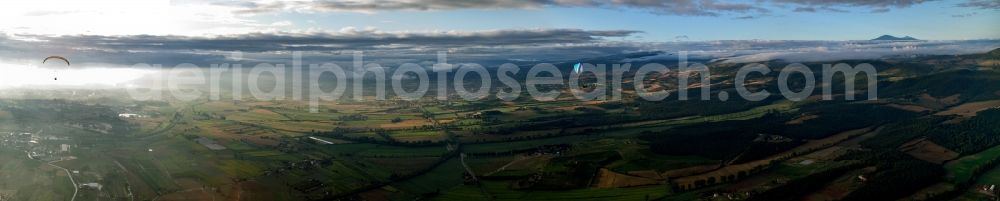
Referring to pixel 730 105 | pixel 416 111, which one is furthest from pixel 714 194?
pixel 416 111

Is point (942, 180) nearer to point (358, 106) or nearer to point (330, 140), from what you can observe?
point (330, 140)

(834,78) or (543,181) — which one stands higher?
(834,78)

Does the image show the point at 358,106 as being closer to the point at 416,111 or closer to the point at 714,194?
the point at 416,111

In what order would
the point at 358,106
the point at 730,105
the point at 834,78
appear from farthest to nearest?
1. the point at 834,78
2. the point at 358,106
3. the point at 730,105

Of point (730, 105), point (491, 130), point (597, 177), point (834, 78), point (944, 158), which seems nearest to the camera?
point (597, 177)

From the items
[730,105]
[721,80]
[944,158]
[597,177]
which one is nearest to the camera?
[597,177]

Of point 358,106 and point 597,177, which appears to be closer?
point 597,177

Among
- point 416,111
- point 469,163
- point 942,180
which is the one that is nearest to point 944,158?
point 942,180

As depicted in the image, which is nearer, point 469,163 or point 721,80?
point 469,163

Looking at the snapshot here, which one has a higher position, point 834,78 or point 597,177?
point 834,78
